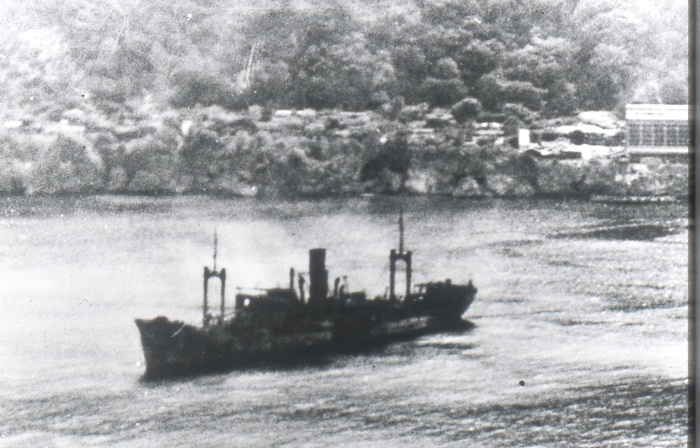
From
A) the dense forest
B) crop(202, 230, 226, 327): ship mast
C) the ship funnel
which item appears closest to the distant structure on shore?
the dense forest

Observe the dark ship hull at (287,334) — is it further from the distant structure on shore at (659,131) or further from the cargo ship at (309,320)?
the distant structure on shore at (659,131)

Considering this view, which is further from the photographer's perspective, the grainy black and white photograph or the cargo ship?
the cargo ship

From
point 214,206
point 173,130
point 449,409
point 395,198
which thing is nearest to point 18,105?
point 173,130

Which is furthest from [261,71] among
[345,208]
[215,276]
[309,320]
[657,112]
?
[657,112]

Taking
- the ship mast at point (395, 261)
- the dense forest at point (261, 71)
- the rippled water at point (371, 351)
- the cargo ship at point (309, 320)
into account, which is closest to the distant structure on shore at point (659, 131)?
the dense forest at point (261, 71)

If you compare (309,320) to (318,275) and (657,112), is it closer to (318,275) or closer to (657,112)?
(318,275)

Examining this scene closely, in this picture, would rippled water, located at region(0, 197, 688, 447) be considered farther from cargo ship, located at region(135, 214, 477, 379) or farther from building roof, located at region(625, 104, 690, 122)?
building roof, located at region(625, 104, 690, 122)

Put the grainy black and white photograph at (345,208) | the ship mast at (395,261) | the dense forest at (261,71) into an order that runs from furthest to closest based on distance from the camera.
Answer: the dense forest at (261,71) < the ship mast at (395,261) < the grainy black and white photograph at (345,208)
